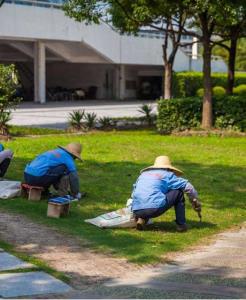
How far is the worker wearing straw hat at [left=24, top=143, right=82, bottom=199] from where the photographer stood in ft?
31.4

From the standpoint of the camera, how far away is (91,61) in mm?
44938

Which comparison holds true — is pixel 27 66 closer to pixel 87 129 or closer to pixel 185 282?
pixel 87 129

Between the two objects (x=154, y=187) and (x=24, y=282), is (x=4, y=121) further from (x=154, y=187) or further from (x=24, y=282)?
(x=24, y=282)

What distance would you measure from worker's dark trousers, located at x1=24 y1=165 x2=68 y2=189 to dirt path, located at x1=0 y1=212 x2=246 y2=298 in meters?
1.36

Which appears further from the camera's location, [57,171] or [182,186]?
[57,171]

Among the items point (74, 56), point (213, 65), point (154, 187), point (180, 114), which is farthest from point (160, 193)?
point (213, 65)

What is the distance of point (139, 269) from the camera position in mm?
6574

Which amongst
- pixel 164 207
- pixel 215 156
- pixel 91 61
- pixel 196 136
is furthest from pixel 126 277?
pixel 91 61

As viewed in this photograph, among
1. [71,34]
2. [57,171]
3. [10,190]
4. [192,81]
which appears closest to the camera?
[57,171]

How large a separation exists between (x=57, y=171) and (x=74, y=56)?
35.0m

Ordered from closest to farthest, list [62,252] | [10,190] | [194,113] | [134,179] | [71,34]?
[62,252]
[10,190]
[134,179]
[194,113]
[71,34]

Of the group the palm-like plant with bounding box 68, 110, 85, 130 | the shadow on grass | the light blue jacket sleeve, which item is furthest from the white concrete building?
the light blue jacket sleeve

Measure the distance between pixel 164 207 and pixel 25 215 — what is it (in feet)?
6.89

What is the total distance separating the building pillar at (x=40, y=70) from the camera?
1594 inches
